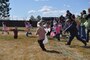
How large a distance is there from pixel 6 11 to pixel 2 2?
137 inches

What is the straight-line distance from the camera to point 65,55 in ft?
48.4

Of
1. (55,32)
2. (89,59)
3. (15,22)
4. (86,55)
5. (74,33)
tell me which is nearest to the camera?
(89,59)

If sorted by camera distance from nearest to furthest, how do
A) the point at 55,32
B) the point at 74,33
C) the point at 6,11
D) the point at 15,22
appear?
the point at 74,33 → the point at 55,32 → the point at 15,22 → the point at 6,11

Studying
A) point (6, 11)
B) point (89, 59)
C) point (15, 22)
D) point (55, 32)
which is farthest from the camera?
point (6, 11)

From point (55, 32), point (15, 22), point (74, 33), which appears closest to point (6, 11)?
point (15, 22)

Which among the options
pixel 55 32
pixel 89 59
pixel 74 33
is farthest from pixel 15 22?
pixel 89 59

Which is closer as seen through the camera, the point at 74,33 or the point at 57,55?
the point at 57,55

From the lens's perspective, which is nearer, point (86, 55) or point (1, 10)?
point (86, 55)

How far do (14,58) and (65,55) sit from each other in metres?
2.37

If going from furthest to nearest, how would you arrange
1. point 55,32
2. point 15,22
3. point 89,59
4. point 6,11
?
point 6,11 < point 15,22 < point 55,32 < point 89,59

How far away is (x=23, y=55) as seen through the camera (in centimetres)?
1492

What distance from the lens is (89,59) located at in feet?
A: 44.2

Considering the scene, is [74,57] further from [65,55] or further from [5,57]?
[5,57]

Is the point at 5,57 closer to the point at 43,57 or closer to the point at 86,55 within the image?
the point at 43,57
